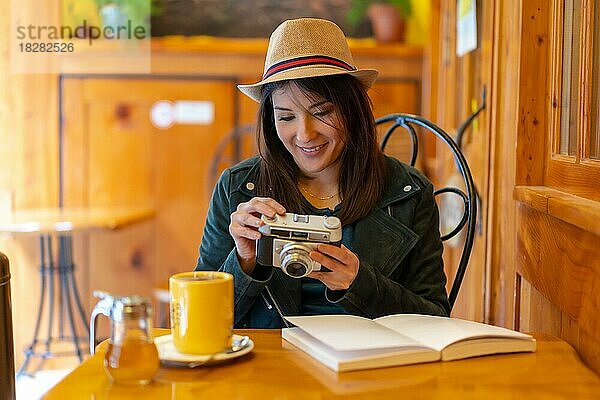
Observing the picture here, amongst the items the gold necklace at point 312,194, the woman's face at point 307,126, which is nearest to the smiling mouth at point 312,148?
the woman's face at point 307,126

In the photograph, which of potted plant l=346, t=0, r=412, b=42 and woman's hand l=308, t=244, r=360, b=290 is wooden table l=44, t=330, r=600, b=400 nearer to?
woman's hand l=308, t=244, r=360, b=290

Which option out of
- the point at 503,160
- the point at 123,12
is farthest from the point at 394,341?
the point at 123,12

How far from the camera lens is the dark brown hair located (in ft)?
5.16

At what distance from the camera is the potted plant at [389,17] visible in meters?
3.95

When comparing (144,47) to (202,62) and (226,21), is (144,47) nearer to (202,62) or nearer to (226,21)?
(202,62)

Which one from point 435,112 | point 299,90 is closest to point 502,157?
point 299,90

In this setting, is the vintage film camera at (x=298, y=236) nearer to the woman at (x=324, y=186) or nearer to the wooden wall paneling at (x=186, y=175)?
the woman at (x=324, y=186)

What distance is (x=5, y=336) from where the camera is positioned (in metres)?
1.57

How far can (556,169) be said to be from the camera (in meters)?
1.53

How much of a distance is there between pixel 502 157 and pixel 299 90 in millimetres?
574

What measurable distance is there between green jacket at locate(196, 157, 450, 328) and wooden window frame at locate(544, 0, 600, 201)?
0.24 metres

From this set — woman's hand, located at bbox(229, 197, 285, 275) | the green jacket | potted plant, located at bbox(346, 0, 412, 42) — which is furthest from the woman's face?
potted plant, located at bbox(346, 0, 412, 42)

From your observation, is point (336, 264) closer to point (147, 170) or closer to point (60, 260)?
point (60, 260)

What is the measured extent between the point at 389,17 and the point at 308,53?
2496 mm
